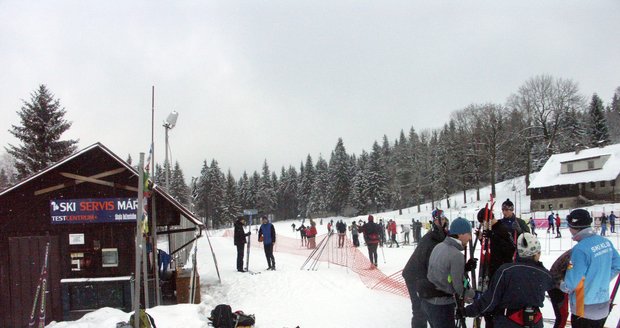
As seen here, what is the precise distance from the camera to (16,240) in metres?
9.77

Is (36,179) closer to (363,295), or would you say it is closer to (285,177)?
(363,295)

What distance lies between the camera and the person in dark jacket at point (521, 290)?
164 inches

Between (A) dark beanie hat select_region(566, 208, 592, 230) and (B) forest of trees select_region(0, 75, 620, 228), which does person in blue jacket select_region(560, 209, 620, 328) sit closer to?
(A) dark beanie hat select_region(566, 208, 592, 230)

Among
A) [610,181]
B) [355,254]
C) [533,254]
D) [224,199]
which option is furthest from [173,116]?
[224,199]

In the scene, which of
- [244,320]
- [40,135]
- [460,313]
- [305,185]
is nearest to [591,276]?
[460,313]

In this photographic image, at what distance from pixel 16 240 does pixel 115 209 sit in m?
2.18

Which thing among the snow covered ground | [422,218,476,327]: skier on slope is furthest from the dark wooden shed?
[422,218,476,327]: skier on slope

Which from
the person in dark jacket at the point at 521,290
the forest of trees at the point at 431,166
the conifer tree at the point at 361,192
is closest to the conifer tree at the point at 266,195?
the forest of trees at the point at 431,166

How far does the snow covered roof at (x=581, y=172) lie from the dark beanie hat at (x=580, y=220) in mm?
46268

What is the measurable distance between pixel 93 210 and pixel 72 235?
2.39 feet

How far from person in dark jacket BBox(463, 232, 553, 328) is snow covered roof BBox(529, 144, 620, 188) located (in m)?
47.5

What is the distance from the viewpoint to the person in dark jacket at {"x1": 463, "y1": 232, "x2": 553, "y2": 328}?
13.7 ft

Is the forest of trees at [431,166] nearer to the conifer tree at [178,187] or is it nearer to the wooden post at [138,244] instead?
the conifer tree at [178,187]

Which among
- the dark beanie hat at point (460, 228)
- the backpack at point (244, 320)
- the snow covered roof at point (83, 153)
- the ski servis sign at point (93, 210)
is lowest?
the backpack at point (244, 320)
